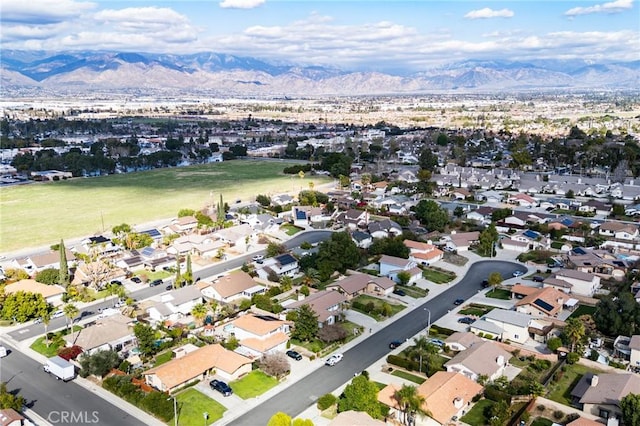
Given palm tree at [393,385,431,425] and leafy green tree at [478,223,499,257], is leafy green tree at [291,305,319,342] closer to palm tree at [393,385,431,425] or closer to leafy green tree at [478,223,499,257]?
palm tree at [393,385,431,425]

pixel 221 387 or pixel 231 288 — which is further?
pixel 231 288

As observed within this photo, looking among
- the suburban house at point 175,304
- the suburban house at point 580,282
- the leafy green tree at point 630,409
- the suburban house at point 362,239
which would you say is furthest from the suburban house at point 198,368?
the suburban house at point 580,282

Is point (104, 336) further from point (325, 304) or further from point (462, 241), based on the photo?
point (462, 241)

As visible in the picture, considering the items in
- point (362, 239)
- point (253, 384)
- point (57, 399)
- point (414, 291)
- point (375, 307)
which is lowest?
point (57, 399)

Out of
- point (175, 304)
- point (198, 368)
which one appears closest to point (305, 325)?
point (198, 368)

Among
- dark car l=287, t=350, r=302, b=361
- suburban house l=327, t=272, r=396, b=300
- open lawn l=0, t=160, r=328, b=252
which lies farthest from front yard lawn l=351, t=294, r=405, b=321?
open lawn l=0, t=160, r=328, b=252

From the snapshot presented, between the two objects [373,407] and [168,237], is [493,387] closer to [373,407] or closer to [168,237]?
[373,407]

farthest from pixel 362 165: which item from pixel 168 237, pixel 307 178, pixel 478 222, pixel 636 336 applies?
pixel 636 336
